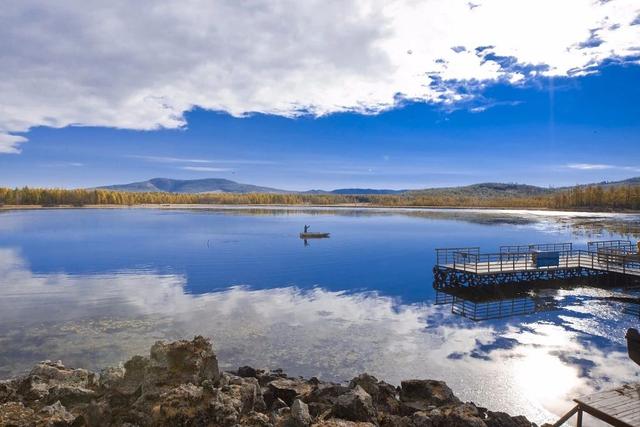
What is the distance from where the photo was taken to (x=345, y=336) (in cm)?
2095

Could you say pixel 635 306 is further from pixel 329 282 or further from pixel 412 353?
pixel 329 282

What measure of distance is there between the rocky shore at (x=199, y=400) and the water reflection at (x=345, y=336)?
304 centimetres

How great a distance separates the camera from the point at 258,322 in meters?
23.2

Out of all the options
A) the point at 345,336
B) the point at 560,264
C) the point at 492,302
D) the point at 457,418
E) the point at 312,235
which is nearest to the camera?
the point at 457,418

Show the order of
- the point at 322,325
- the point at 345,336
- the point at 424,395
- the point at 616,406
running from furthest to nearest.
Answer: the point at 322,325, the point at 345,336, the point at 424,395, the point at 616,406

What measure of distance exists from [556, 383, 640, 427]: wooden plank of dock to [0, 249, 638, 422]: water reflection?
340cm

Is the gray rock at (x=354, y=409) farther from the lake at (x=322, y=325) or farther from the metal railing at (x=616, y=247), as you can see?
the metal railing at (x=616, y=247)

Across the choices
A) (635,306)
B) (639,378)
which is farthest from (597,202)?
(639,378)

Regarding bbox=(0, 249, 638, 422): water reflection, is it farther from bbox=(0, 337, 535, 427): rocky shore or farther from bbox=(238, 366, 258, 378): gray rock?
bbox=(0, 337, 535, 427): rocky shore

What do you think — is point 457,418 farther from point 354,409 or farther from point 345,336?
point 345,336

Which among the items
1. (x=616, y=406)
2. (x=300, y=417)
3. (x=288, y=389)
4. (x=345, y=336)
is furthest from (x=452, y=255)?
(x=300, y=417)

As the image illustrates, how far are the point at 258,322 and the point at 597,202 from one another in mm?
204509

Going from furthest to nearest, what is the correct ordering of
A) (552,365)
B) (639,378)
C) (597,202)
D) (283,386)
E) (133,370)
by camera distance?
(597,202) → (552,365) → (639,378) → (283,386) → (133,370)

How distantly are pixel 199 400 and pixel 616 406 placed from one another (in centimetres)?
1001
